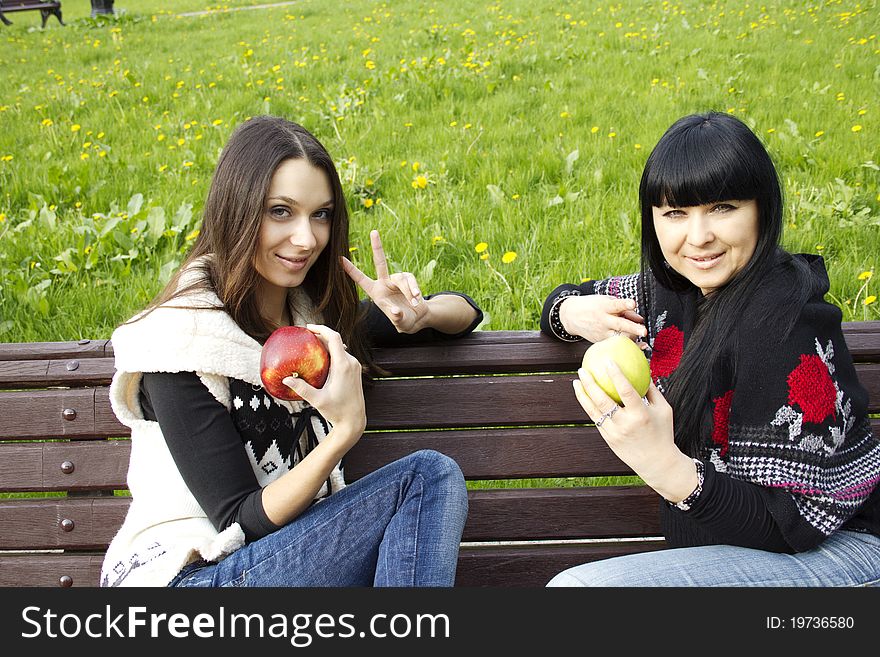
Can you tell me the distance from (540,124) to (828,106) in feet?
4.97

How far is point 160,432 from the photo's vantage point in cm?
183

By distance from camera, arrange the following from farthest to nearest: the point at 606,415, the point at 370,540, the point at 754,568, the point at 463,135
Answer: the point at 463,135
the point at 370,540
the point at 754,568
the point at 606,415

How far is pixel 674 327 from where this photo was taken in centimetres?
195

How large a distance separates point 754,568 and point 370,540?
2.45 ft

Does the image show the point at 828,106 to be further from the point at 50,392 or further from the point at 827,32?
the point at 50,392

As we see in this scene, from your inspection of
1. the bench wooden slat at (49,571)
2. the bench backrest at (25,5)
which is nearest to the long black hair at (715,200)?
the bench wooden slat at (49,571)

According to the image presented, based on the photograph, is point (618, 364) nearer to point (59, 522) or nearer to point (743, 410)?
point (743, 410)

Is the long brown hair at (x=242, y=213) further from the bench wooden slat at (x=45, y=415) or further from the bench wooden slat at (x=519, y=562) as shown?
the bench wooden slat at (x=519, y=562)

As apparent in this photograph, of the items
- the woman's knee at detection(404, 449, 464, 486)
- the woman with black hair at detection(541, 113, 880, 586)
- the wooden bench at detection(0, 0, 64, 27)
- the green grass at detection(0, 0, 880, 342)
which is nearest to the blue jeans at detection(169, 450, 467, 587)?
the woman's knee at detection(404, 449, 464, 486)

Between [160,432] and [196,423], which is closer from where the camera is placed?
[196,423]

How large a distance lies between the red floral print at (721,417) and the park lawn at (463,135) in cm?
73

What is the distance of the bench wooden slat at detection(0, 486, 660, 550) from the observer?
2.09m

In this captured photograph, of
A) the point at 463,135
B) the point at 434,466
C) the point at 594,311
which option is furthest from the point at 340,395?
the point at 463,135

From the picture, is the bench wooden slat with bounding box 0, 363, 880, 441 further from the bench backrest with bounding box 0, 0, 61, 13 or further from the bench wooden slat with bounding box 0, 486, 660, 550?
the bench backrest with bounding box 0, 0, 61, 13
